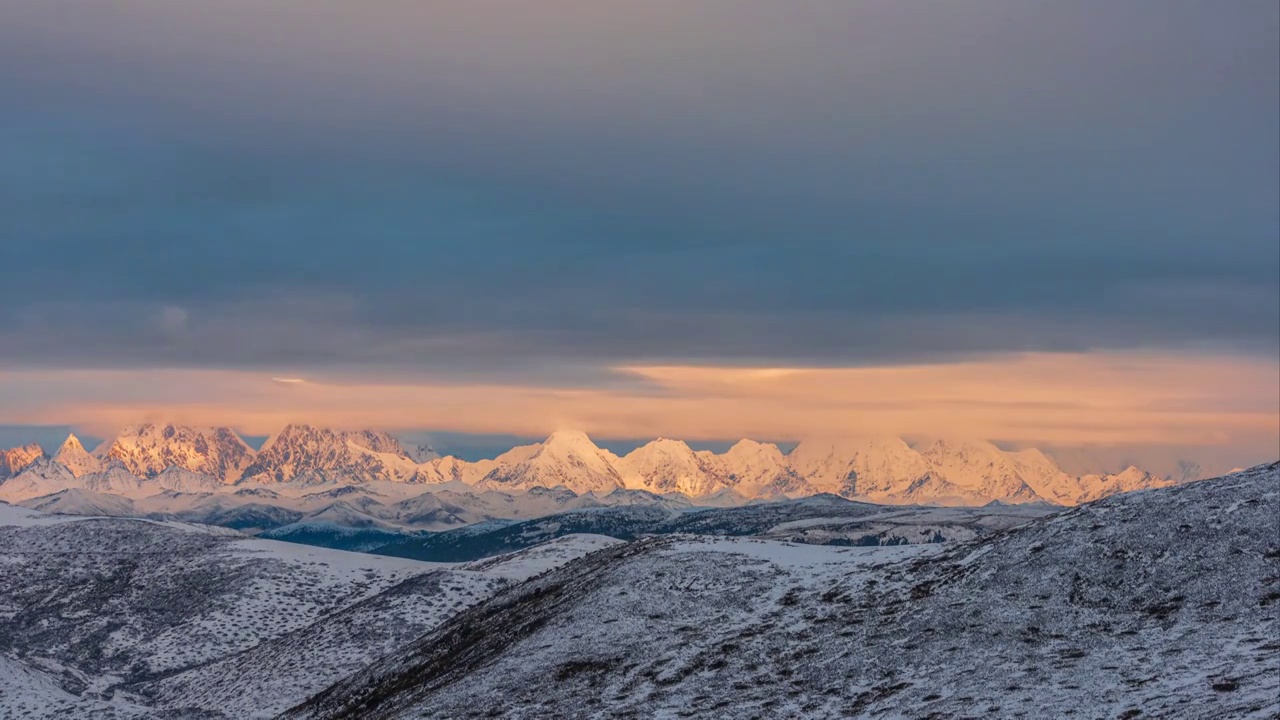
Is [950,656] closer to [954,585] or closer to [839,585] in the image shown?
[954,585]

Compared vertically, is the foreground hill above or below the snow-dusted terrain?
above

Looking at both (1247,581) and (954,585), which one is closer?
(1247,581)

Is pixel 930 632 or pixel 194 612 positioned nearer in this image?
pixel 930 632

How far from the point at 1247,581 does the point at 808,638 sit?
1517 centimetres

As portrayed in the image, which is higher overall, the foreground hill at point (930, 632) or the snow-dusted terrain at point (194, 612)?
the foreground hill at point (930, 632)

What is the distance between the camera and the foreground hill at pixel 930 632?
40031 millimetres

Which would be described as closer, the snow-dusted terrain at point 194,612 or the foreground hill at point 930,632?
the foreground hill at point 930,632

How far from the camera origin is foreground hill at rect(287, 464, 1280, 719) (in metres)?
40.0

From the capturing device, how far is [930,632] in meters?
48.0

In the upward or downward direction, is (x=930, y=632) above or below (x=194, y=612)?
above

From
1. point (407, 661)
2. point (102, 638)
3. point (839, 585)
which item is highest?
point (839, 585)

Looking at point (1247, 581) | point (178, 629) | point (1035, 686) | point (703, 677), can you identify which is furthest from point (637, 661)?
point (178, 629)

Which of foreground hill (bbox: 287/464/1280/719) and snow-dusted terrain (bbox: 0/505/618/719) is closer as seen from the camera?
foreground hill (bbox: 287/464/1280/719)

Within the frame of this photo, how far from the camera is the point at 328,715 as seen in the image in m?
64.8
